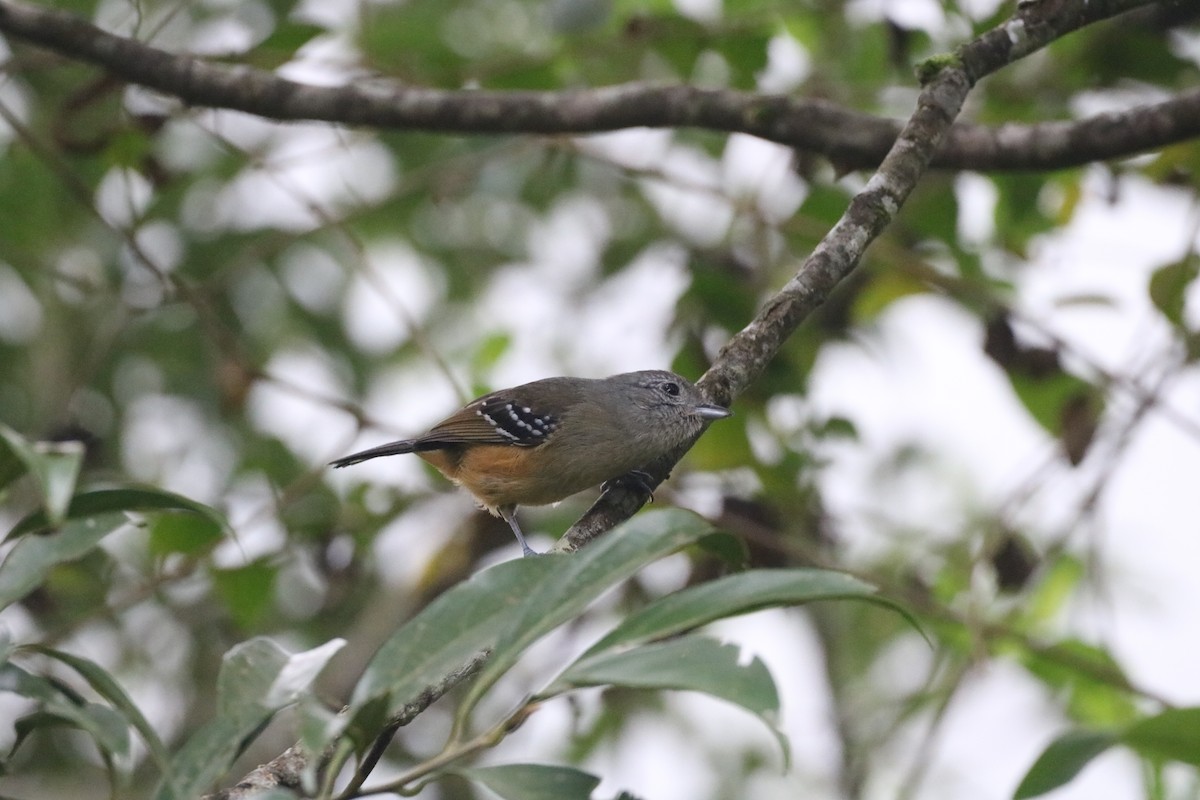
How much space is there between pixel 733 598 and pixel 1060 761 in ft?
3.85

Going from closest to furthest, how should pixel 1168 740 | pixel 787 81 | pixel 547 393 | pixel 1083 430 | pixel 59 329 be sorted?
pixel 1168 740 < pixel 1083 430 < pixel 547 393 < pixel 787 81 < pixel 59 329

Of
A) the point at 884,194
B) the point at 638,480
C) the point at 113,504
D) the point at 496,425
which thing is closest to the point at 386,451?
the point at 496,425

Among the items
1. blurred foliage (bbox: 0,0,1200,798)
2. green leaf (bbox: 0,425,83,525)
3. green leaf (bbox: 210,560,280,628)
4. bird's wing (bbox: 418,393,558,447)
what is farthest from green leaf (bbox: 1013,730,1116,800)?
green leaf (bbox: 210,560,280,628)

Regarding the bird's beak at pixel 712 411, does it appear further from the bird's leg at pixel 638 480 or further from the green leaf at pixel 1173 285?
the green leaf at pixel 1173 285

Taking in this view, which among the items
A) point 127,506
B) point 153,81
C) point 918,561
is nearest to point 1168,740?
point 127,506

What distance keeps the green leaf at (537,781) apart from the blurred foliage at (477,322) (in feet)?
2.48

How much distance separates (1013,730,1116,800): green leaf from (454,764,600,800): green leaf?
3.79 ft

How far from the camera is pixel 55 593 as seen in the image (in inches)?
214

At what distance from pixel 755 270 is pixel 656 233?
1.50 m

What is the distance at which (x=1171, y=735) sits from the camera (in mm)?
2602

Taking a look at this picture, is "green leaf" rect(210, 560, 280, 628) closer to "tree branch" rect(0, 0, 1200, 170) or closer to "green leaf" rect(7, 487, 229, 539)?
"tree branch" rect(0, 0, 1200, 170)

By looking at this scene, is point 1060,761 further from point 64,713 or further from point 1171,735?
point 64,713

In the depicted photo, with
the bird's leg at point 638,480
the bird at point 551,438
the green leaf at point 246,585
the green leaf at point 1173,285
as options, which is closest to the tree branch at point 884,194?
the bird's leg at point 638,480

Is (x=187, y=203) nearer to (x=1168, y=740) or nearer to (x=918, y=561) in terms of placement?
(x=918, y=561)
